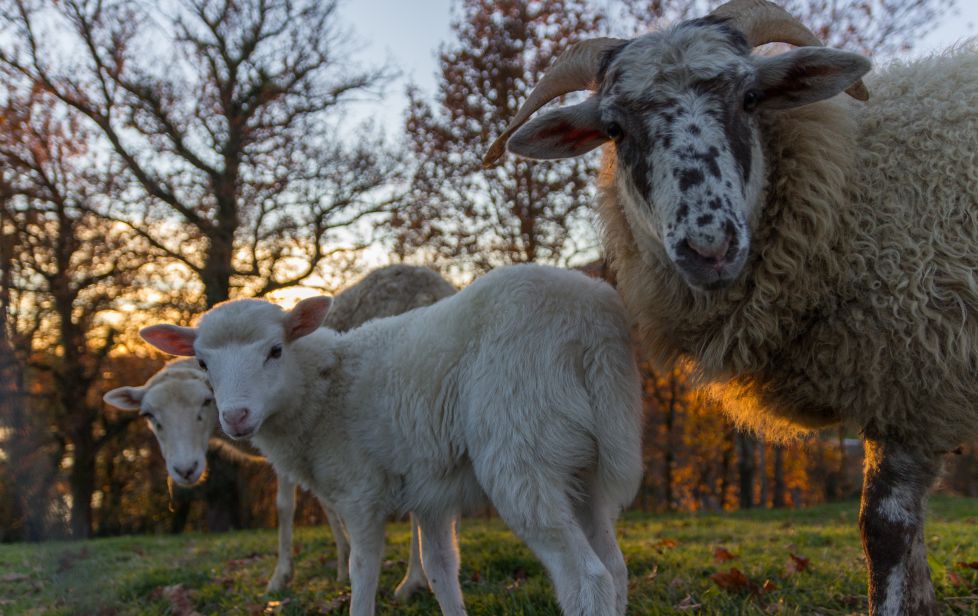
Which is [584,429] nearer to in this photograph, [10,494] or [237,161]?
[10,494]

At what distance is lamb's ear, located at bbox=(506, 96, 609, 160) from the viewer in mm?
3250

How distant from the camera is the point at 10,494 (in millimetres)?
2424

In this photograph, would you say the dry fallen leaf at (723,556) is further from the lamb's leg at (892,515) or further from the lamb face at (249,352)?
the lamb face at (249,352)

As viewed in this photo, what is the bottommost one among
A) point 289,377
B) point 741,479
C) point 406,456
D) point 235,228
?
point 741,479

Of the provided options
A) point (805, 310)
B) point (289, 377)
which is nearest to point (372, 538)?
point (289, 377)

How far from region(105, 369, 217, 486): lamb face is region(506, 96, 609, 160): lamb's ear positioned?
294 centimetres

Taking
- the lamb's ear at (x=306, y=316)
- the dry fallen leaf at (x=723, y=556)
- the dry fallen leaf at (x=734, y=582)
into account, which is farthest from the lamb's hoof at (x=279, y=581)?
the dry fallen leaf at (x=723, y=556)

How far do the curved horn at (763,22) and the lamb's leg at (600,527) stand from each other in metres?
2.16

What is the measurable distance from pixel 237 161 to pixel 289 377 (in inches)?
453

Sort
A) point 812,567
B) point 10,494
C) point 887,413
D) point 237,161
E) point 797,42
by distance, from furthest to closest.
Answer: point 237,161 < point 812,567 < point 797,42 < point 887,413 < point 10,494

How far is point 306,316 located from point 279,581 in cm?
243

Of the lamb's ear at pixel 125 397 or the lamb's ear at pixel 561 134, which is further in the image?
the lamb's ear at pixel 125 397

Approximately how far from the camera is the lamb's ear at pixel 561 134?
10.7 feet

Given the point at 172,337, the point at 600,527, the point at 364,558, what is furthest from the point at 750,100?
the point at 172,337
